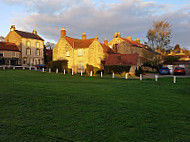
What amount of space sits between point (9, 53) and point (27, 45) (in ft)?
19.8

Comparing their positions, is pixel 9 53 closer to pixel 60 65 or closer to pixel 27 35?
pixel 27 35

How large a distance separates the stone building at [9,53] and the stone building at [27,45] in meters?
1.37

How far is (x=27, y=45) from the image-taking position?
49375 mm

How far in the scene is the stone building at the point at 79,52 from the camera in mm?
36547

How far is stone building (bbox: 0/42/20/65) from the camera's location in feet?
144

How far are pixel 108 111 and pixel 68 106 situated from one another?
1.73 metres

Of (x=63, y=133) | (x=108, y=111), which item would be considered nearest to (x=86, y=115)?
(x=108, y=111)

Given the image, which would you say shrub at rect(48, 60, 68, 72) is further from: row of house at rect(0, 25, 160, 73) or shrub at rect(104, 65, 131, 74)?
shrub at rect(104, 65, 131, 74)

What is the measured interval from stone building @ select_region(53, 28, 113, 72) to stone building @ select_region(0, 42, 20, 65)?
1461 centimetres

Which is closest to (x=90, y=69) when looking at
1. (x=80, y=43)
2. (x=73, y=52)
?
(x=73, y=52)

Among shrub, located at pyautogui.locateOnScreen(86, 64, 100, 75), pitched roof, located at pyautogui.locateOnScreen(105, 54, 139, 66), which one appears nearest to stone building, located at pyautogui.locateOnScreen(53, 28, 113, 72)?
shrub, located at pyautogui.locateOnScreen(86, 64, 100, 75)

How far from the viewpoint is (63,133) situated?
4.34m

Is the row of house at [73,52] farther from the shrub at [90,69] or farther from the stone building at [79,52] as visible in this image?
the shrub at [90,69]

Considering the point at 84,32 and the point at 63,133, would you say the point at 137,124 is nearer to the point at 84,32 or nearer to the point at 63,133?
the point at 63,133
